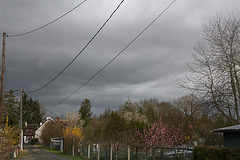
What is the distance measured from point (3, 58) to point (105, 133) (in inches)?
417

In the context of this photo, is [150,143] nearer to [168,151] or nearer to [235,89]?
[168,151]

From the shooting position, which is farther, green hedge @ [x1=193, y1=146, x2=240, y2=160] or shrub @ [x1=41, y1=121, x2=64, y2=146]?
shrub @ [x1=41, y1=121, x2=64, y2=146]

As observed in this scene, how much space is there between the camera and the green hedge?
10.9m

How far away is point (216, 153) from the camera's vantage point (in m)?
11.8

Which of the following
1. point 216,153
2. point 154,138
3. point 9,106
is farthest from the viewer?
point 9,106

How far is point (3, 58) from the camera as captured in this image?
17.4m

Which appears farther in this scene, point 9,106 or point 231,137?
point 9,106

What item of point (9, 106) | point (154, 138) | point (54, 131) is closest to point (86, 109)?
point (54, 131)

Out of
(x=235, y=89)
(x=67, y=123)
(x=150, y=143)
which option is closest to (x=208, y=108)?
(x=235, y=89)

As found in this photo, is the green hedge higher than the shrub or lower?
higher

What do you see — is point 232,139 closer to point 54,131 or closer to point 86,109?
point 54,131

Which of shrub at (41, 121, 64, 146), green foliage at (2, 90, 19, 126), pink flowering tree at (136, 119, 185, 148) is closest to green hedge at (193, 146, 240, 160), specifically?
pink flowering tree at (136, 119, 185, 148)

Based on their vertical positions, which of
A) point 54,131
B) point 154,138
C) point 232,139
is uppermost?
point 232,139

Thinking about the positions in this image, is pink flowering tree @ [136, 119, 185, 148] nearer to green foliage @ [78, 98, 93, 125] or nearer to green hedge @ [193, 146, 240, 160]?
green hedge @ [193, 146, 240, 160]
